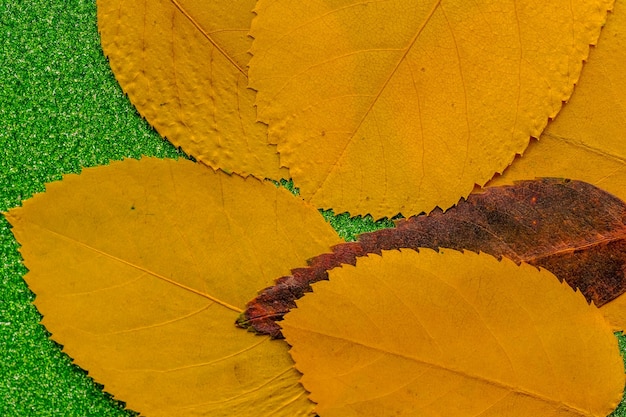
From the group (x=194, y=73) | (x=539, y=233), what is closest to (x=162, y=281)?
(x=194, y=73)

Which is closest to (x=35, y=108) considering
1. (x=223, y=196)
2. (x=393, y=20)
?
(x=223, y=196)

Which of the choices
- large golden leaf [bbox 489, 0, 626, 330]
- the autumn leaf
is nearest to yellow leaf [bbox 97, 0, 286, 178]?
the autumn leaf

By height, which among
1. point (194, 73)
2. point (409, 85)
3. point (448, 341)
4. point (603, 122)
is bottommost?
point (448, 341)

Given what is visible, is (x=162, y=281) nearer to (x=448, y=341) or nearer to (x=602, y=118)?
(x=448, y=341)

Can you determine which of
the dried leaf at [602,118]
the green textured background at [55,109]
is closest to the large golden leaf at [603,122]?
the dried leaf at [602,118]

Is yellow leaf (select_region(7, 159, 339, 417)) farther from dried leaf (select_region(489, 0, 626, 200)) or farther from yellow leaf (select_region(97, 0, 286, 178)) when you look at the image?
dried leaf (select_region(489, 0, 626, 200))

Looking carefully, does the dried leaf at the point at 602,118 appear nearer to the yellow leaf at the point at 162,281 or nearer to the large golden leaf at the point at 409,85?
the large golden leaf at the point at 409,85
